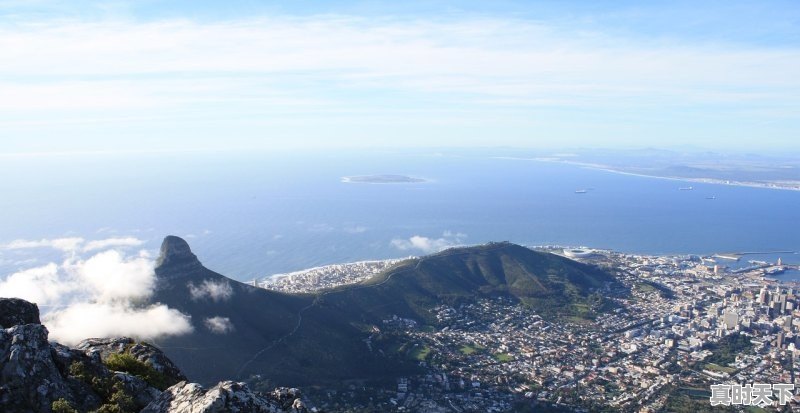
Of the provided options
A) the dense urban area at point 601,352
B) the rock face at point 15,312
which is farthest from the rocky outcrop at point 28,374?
the dense urban area at point 601,352

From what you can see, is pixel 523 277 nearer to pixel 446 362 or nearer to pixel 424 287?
pixel 424 287

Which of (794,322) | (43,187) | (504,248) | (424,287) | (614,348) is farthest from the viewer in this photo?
(43,187)

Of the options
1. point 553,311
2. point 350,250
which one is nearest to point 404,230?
point 350,250

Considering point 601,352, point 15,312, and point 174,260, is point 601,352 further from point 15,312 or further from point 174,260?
point 15,312

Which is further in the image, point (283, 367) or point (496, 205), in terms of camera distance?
point (496, 205)

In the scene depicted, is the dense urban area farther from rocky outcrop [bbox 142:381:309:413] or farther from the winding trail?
rocky outcrop [bbox 142:381:309:413]

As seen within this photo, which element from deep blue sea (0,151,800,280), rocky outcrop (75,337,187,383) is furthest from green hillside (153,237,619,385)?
rocky outcrop (75,337,187,383)
